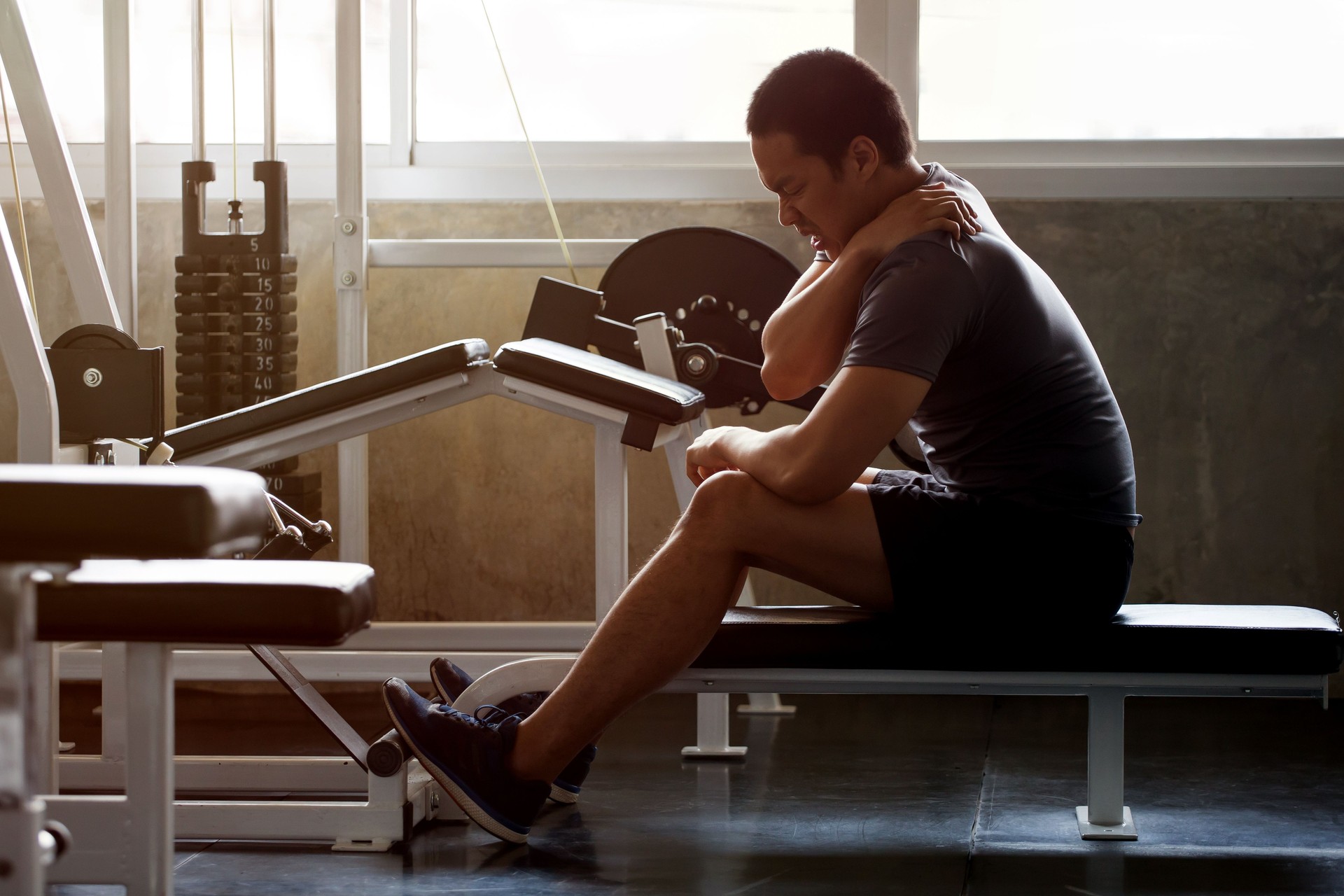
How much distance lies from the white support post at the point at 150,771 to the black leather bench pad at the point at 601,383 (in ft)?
3.00

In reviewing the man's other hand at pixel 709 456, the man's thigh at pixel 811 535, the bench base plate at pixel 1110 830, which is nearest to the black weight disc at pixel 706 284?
the man's other hand at pixel 709 456

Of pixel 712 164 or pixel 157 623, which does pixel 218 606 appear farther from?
pixel 712 164

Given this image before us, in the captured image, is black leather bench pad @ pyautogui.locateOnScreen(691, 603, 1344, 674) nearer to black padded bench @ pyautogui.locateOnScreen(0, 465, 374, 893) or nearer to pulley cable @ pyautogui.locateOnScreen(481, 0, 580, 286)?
black padded bench @ pyautogui.locateOnScreen(0, 465, 374, 893)

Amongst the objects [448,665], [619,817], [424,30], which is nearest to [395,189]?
[424,30]

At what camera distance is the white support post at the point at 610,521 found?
240cm

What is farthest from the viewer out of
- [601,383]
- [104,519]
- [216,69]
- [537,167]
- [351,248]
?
[216,69]

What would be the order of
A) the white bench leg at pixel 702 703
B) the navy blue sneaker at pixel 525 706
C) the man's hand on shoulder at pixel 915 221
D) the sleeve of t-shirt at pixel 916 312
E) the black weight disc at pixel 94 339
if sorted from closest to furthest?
the sleeve of t-shirt at pixel 916 312 < the man's hand on shoulder at pixel 915 221 < the navy blue sneaker at pixel 525 706 < the black weight disc at pixel 94 339 < the white bench leg at pixel 702 703

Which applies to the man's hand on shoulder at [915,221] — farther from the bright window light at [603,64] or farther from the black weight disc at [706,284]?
the bright window light at [603,64]

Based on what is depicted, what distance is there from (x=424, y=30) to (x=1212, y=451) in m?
2.23

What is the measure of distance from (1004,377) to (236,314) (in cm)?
174

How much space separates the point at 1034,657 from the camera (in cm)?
194

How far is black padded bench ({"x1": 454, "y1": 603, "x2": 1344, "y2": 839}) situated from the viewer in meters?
1.93

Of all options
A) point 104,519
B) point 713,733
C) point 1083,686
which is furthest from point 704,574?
point 104,519

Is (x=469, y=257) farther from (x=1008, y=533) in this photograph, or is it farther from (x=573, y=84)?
(x=1008, y=533)
